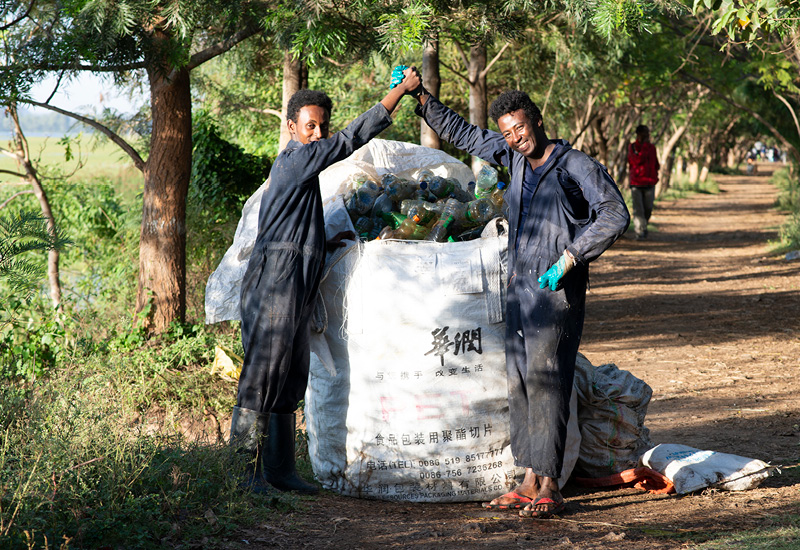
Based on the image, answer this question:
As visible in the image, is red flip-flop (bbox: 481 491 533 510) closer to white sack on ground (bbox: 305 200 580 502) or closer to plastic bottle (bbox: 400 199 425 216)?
white sack on ground (bbox: 305 200 580 502)

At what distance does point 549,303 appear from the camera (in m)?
3.58

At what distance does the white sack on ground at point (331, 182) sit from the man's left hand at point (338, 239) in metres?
0.14

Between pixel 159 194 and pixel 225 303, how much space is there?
2.71 m

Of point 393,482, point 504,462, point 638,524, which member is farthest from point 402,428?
point 638,524

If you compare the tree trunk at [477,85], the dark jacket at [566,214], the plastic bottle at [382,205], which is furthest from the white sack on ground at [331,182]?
the tree trunk at [477,85]

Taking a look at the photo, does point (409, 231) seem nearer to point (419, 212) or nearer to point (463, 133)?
point (419, 212)

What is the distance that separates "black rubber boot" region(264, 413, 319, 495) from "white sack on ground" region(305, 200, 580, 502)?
0.25 m

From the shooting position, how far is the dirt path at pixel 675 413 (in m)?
3.35

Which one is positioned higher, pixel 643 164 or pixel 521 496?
pixel 643 164

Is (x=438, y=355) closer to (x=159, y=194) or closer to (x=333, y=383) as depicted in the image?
(x=333, y=383)

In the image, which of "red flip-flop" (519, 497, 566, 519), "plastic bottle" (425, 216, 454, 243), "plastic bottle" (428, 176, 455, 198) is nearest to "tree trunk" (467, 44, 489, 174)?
"plastic bottle" (428, 176, 455, 198)

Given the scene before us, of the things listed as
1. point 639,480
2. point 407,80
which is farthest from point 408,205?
point 639,480

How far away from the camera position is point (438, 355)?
372 centimetres

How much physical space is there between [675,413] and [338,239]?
287 cm
